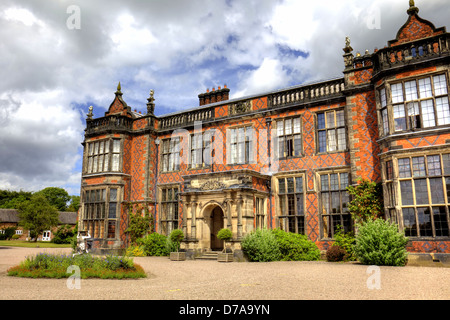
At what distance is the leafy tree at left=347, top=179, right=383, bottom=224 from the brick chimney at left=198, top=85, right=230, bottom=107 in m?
13.6

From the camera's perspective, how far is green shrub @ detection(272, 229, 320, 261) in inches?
667

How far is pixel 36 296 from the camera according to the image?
7.54 m

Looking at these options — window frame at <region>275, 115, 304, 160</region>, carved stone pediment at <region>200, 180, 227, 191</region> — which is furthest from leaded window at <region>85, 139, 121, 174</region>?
window frame at <region>275, 115, 304, 160</region>

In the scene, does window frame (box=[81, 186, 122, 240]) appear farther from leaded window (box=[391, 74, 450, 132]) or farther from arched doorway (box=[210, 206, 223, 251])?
leaded window (box=[391, 74, 450, 132])

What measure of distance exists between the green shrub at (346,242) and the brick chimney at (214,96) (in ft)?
46.2

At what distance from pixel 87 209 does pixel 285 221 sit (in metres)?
13.8

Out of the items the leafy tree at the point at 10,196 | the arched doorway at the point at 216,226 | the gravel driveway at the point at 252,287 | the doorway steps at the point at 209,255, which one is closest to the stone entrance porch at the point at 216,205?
the arched doorway at the point at 216,226

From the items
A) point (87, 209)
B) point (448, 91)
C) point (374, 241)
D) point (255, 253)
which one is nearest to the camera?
point (374, 241)

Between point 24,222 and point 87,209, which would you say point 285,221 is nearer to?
point 87,209

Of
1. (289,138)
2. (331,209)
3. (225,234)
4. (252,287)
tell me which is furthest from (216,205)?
(252,287)

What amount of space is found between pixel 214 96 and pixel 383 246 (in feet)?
57.9

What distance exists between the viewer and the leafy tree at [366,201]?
16.0 metres

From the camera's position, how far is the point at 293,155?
19.4 meters
